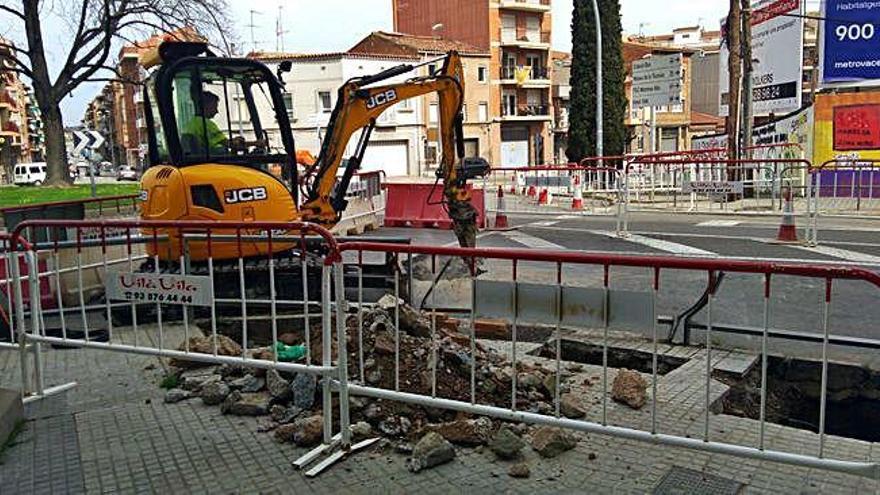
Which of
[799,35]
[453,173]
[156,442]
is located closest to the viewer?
[156,442]

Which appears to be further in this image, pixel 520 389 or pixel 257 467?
pixel 520 389

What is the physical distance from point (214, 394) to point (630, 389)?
305 cm

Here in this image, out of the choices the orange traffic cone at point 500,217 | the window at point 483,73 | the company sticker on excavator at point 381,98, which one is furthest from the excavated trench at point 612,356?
the window at point 483,73

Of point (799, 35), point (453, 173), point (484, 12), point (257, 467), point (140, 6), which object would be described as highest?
point (484, 12)

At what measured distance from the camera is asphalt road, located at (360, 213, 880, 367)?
23.9ft

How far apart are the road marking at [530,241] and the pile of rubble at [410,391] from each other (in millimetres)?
7486

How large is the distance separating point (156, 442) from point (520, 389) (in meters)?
2.49

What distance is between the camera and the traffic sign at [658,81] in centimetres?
2909

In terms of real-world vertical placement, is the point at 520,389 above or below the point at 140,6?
below

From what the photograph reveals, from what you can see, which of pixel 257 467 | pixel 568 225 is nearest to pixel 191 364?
pixel 257 467

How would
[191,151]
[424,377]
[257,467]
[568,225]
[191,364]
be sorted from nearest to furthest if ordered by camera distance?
[257,467]
[424,377]
[191,364]
[191,151]
[568,225]

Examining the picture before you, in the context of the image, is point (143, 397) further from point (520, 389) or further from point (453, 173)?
point (453, 173)

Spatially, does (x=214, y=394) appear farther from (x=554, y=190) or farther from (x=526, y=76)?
(x=526, y=76)

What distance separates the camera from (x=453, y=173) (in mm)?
9508
